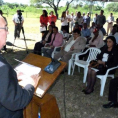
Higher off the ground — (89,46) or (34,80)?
(34,80)

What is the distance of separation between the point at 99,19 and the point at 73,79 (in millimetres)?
6169

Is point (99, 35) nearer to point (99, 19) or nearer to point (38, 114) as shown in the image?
point (38, 114)

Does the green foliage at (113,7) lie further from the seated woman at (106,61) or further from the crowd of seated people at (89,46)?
the seated woman at (106,61)

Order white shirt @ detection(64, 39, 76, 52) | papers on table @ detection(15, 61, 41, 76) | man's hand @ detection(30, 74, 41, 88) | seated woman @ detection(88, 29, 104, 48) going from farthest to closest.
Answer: seated woman @ detection(88, 29, 104, 48) → white shirt @ detection(64, 39, 76, 52) → papers on table @ detection(15, 61, 41, 76) → man's hand @ detection(30, 74, 41, 88)

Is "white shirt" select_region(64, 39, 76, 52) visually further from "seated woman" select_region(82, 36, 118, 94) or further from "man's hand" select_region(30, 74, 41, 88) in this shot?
"man's hand" select_region(30, 74, 41, 88)

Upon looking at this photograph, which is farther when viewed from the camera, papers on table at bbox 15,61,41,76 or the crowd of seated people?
the crowd of seated people

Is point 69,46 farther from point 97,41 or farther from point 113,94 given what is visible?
point 113,94

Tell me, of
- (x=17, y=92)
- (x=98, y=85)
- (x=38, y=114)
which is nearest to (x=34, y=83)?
(x=17, y=92)

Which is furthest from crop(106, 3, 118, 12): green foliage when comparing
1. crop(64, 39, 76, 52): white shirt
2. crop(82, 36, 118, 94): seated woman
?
crop(82, 36, 118, 94): seated woman

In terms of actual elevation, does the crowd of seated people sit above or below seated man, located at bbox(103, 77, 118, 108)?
above

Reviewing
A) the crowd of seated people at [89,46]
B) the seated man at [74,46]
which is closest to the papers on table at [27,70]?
the crowd of seated people at [89,46]

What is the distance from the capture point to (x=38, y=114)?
1.59m

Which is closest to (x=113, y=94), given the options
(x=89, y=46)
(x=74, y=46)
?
(x=74, y=46)

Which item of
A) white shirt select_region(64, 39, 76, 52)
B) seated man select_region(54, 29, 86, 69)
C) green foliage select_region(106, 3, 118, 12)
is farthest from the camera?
green foliage select_region(106, 3, 118, 12)
